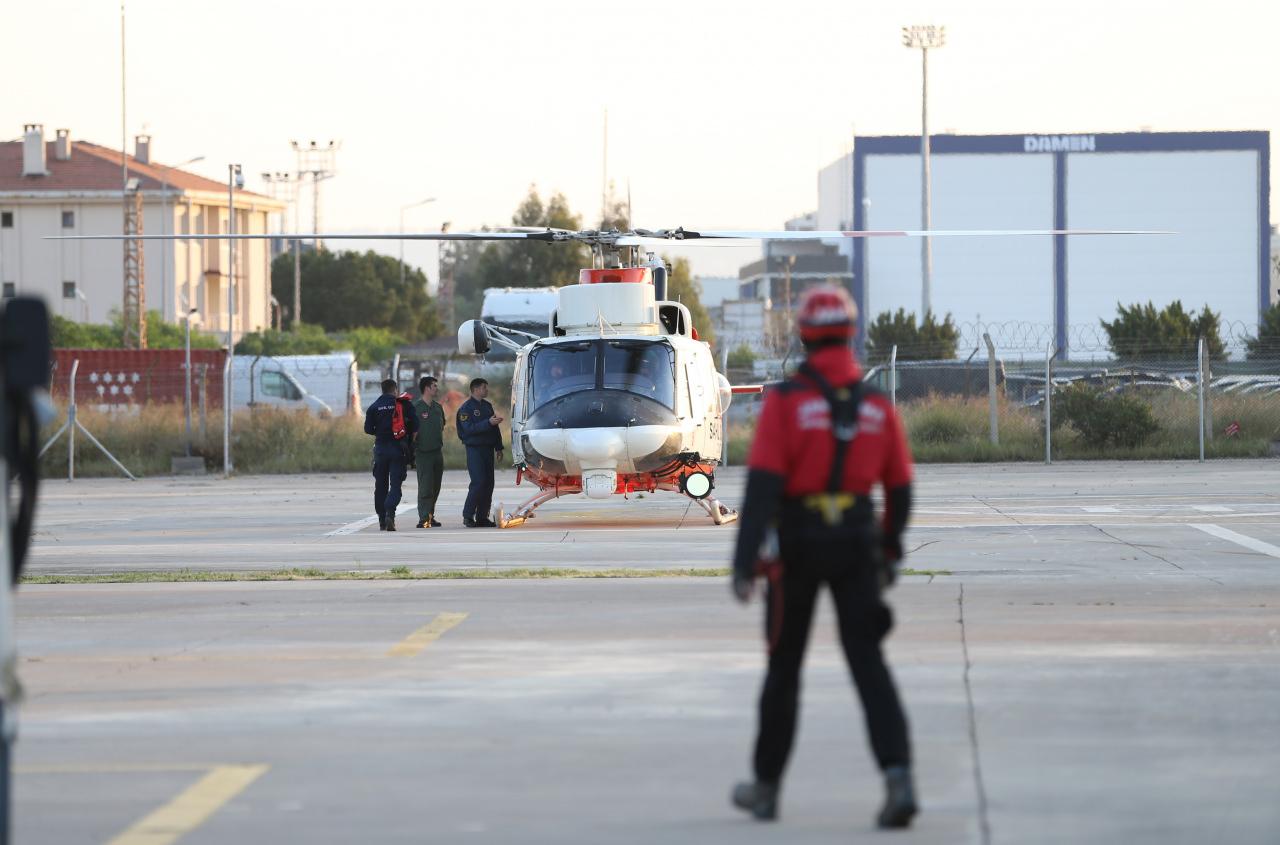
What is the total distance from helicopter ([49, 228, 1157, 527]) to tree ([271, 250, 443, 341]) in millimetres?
90607

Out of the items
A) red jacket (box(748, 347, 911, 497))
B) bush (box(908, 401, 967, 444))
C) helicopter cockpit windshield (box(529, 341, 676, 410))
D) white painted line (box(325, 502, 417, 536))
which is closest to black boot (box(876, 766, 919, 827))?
red jacket (box(748, 347, 911, 497))

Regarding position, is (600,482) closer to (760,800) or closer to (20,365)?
(760,800)

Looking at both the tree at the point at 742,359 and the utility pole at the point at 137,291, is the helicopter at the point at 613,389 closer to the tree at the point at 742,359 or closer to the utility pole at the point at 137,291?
the tree at the point at 742,359

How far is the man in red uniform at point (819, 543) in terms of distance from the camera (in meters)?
6.21

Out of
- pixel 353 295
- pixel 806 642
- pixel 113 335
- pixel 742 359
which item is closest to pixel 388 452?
pixel 806 642

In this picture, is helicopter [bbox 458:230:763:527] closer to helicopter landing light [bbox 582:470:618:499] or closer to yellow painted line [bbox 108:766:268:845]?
helicopter landing light [bbox 582:470:618:499]

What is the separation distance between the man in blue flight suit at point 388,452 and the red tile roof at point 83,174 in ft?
229

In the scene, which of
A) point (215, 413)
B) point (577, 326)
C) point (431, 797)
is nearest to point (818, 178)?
point (215, 413)

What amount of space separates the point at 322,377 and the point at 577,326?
92.0 ft

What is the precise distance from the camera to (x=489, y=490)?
20.9 meters

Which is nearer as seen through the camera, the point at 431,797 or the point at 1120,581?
the point at 431,797

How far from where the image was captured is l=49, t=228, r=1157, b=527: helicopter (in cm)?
1961

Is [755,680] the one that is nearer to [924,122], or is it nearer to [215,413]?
[215,413]

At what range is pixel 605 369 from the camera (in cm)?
2019
